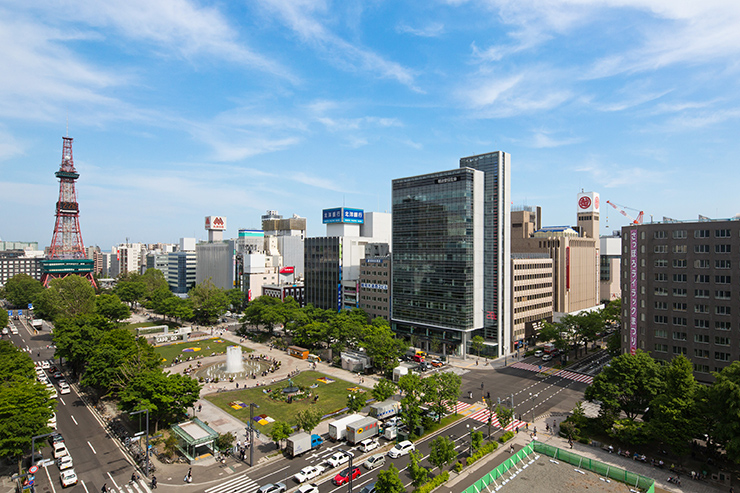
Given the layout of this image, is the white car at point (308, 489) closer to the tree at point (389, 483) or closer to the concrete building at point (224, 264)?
the tree at point (389, 483)

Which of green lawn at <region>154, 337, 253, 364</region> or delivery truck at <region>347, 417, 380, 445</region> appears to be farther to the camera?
green lawn at <region>154, 337, 253, 364</region>

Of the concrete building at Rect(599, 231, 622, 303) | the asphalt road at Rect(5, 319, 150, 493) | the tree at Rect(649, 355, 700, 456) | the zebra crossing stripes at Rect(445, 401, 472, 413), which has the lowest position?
the zebra crossing stripes at Rect(445, 401, 472, 413)

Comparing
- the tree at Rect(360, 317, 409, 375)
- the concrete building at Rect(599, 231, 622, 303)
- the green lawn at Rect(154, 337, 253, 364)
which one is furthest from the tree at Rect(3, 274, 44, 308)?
the concrete building at Rect(599, 231, 622, 303)

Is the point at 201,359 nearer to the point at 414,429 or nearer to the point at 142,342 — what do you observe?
the point at 142,342

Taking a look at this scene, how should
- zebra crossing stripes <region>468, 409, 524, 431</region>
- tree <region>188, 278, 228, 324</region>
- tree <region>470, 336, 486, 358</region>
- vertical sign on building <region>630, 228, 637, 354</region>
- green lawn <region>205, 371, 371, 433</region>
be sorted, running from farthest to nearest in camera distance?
tree <region>188, 278, 228, 324</region> < tree <region>470, 336, 486, 358</region> < vertical sign on building <region>630, 228, 637, 354</region> < green lawn <region>205, 371, 371, 433</region> < zebra crossing stripes <region>468, 409, 524, 431</region>

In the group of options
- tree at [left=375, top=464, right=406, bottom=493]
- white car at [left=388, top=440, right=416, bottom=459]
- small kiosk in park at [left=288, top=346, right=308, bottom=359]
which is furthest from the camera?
small kiosk in park at [left=288, top=346, right=308, bottom=359]

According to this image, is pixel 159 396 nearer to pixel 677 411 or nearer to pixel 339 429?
pixel 339 429

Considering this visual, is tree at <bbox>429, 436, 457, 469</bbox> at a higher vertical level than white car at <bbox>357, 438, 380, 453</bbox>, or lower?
higher

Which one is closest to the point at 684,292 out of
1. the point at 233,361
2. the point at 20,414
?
the point at 233,361

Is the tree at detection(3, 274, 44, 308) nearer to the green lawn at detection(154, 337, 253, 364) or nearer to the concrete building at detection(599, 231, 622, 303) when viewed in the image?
the green lawn at detection(154, 337, 253, 364)
